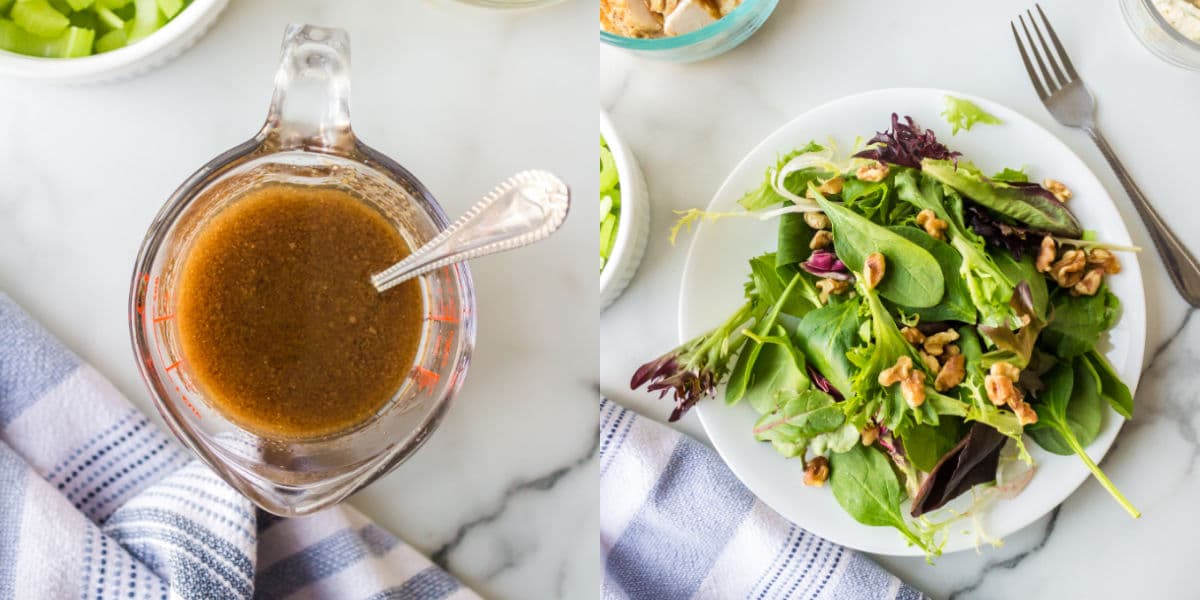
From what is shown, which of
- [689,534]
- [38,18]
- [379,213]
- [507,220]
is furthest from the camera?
[689,534]

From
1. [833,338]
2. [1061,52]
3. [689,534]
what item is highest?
[1061,52]

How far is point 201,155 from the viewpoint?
3.08 feet

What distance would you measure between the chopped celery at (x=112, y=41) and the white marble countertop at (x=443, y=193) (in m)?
0.05

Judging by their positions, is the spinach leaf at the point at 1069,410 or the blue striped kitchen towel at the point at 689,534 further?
the blue striped kitchen towel at the point at 689,534

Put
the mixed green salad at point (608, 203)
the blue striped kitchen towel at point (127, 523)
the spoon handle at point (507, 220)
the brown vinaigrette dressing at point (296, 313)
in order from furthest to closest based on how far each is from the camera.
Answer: the mixed green salad at point (608, 203) < the blue striped kitchen towel at point (127, 523) < the brown vinaigrette dressing at point (296, 313) < the spoon handle at point (507, 220)

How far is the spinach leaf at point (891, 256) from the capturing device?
92cm

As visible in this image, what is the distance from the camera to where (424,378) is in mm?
857

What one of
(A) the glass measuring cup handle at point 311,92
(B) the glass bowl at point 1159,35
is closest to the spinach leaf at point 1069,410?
(B) the glass bowl at point 1159,35

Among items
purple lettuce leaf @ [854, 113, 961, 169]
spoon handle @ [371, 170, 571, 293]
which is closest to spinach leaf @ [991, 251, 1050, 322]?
purple lettuce leaf @ [854, 113, 961, 169]

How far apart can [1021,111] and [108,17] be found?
0.91m

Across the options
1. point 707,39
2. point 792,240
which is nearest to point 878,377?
point 792,240

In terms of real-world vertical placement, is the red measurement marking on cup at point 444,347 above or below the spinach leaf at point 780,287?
above

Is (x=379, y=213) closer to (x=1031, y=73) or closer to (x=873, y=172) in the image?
(x=873, y=172)

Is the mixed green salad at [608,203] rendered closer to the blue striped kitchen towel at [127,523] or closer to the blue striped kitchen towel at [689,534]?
the blue striped kitchen towel at [689,534]
